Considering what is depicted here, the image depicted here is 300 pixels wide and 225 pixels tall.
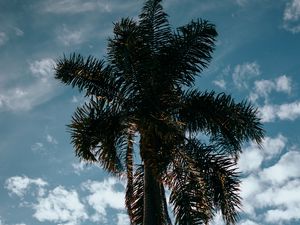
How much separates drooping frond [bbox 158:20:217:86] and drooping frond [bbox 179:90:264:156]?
95 centimetres

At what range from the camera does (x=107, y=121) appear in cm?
1522

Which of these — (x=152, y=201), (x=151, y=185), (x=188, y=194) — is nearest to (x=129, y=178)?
(x=151, y=185)

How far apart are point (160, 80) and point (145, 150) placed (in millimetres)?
2202

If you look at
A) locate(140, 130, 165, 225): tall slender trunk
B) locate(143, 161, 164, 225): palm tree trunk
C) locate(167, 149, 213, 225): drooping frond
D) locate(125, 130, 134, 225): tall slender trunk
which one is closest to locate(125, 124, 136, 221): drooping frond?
locate(125, 130, 134, 225): tall slender trunk

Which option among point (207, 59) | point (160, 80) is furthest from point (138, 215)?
point (207, 59)

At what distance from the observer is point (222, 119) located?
1569 centimetres

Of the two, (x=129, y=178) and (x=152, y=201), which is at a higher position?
(x=129, y=178)

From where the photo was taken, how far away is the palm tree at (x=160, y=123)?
47.1 feet

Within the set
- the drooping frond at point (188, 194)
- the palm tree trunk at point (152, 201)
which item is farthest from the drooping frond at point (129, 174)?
the drooping frond at point (188, 194)

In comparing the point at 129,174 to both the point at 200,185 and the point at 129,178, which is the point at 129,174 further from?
the point at 200,185

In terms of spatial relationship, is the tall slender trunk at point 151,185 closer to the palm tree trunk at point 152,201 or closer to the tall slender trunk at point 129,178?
the palm tree trunk at point 152,201

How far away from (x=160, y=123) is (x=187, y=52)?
3255 mm

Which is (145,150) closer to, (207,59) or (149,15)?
(207,59)

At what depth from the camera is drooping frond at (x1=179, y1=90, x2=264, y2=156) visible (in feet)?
49.9
